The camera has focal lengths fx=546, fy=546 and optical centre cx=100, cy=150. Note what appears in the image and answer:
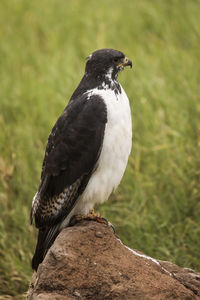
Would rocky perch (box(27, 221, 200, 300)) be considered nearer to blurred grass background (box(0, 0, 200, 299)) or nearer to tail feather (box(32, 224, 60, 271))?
tail feather (box(32, 224, 60, 271))

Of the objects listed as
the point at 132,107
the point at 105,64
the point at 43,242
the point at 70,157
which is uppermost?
the point at 132,107

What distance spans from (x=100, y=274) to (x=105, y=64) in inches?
55.2

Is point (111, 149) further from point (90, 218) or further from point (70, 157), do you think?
point (90, 218)

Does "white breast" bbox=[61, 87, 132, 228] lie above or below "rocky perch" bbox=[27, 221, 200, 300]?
above

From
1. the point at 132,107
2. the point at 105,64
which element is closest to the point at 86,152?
the point at 105,64

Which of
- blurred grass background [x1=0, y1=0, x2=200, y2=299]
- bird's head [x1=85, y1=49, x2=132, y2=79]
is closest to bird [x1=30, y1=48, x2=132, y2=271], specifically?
bird's head [x1=85, y1=49, x2=132, y2=79]

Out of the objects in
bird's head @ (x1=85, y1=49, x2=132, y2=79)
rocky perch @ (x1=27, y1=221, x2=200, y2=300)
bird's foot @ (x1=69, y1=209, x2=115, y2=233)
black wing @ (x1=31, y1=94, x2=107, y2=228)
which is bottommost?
rocky perch @ (x1=27, y1=221, x2=200, y2=300)

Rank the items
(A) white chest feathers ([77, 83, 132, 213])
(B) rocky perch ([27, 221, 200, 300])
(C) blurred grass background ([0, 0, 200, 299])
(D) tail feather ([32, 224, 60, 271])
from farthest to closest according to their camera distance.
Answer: (C) blurred grass background ([0, 0, 200, 299]), (D) tail feather ([32, 224, 60, 271]), (A) white chest feathers ([77, 83, 132, 213]), (B) rocky perch ([27, 221, 200, 300])

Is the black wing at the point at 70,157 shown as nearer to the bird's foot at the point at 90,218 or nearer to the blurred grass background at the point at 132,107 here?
the bird's foot at the point at 90,218

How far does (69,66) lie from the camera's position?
645 cm

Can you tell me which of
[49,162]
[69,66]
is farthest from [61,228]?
[69,66]

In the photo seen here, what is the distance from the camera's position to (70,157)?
11.5ft

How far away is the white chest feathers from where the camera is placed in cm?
338

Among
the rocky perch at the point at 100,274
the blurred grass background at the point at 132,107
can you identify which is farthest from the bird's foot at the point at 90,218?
the blurred grass background at the point at 132,107
